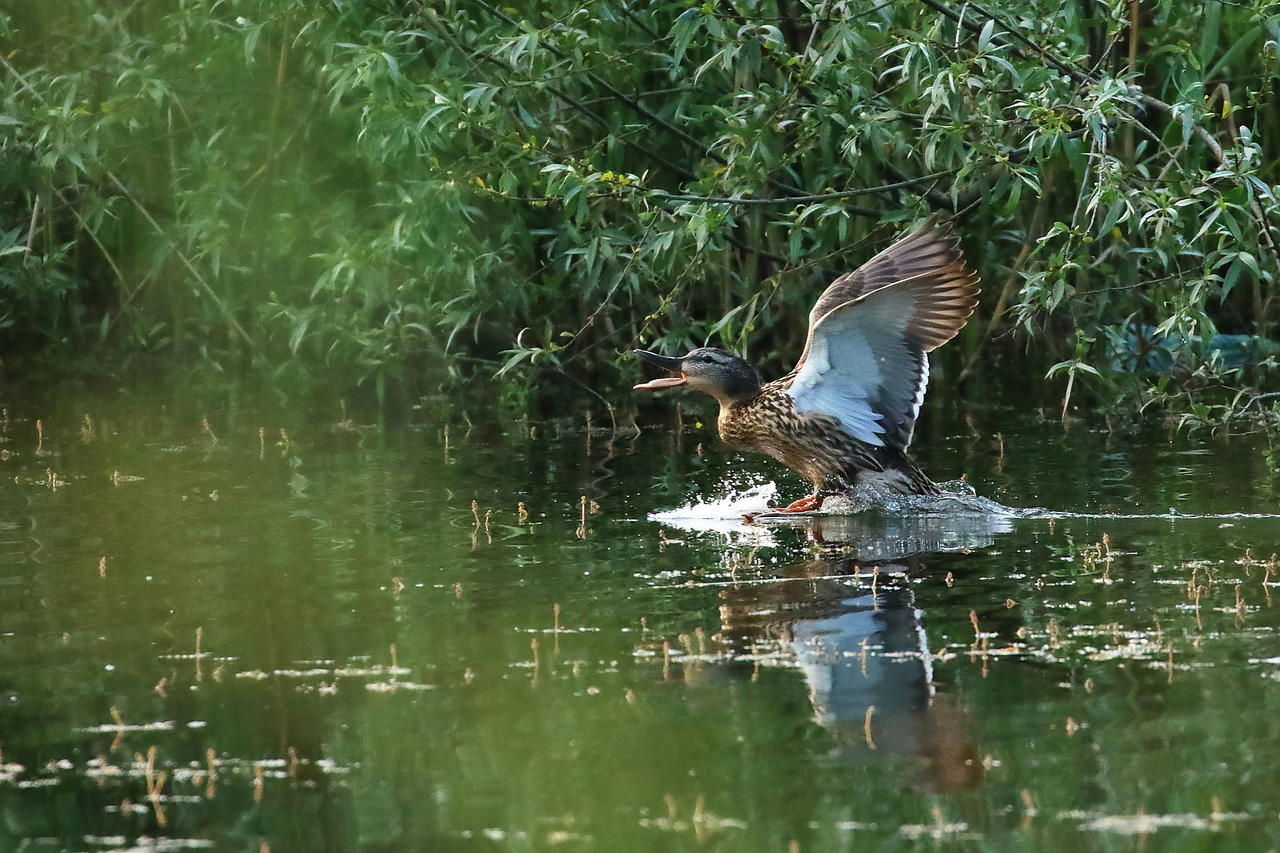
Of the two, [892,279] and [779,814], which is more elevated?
[892,279]

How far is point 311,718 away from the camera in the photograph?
446 centimetres

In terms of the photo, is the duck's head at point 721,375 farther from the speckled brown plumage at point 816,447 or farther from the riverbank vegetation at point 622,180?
the riverbank vegetation at point 622,180

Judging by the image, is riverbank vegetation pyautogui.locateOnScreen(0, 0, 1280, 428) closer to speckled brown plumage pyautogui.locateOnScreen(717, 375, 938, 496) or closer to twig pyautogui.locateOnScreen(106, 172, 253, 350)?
twig pyautogui.locateOnScreen(106, 172, 253, 350)

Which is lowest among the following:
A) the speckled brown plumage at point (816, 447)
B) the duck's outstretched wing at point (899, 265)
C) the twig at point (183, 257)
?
the speckled brown plumage at point (816, 447)

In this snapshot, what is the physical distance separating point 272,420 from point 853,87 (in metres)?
4.13

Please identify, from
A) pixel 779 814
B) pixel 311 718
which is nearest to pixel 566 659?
pixel 311 718

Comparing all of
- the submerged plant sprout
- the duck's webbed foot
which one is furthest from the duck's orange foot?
the submerged plant sprout

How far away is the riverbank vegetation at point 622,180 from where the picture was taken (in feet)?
26.8

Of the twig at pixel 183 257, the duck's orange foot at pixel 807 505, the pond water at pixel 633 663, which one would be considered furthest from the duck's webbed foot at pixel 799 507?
the twig at pixel 183 257

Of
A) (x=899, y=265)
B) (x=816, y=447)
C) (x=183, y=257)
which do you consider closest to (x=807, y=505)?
(x=816, y=447)

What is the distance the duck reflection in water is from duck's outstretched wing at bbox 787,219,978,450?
0.66 metres

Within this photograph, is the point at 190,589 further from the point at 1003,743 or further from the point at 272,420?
the point at 272,420

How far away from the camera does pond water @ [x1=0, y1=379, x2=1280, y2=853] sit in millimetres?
3730

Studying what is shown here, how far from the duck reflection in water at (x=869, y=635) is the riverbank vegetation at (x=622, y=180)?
1.52m
